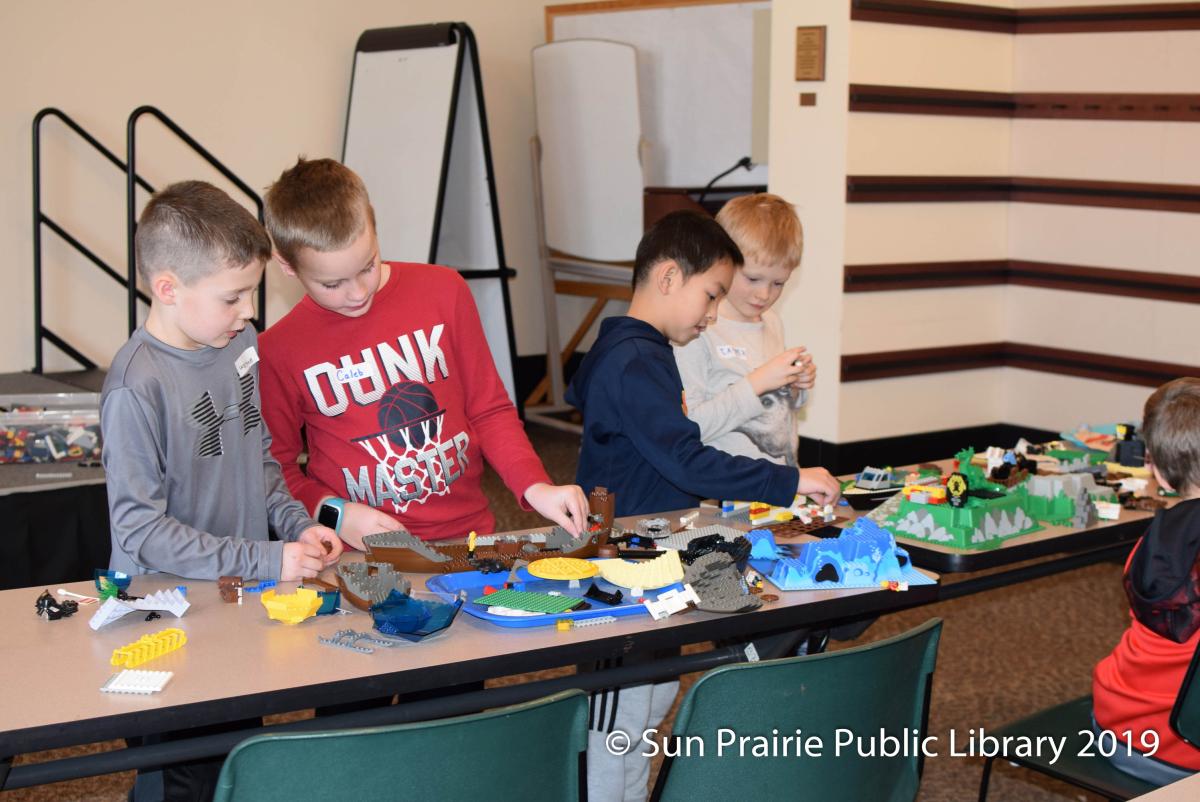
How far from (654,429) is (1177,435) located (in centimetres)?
87

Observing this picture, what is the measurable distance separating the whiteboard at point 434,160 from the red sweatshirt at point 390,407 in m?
3.11

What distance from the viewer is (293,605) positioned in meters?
1.70

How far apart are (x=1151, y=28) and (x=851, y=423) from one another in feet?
5.89

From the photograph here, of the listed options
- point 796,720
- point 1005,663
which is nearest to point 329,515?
point 796,720

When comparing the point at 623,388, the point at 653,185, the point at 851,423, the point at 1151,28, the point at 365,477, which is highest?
the point at 1151,28

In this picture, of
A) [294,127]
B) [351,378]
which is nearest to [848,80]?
[294,127]

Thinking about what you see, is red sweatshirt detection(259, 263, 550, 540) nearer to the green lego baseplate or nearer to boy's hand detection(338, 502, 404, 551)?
boy's hand detection(338, 502, 404, 551)

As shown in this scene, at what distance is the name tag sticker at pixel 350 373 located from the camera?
7.24 feet

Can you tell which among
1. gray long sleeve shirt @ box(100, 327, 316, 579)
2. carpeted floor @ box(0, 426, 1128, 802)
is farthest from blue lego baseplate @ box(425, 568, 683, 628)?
carpeted floor @ box(0, 426, 1128, 802)

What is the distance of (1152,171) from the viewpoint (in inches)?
185

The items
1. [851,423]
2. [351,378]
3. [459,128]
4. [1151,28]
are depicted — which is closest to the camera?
[351,378]

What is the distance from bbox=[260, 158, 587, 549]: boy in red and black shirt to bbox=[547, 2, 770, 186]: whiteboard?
12.4ft

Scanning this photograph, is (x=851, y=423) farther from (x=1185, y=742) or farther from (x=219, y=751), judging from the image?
(x=219, y=751)

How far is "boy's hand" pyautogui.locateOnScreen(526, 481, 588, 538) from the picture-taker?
6.71ft
